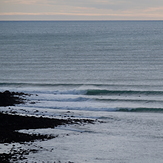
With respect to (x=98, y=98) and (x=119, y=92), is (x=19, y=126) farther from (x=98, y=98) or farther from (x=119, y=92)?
(x=119, y=92)

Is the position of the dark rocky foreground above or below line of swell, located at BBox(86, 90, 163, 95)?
below

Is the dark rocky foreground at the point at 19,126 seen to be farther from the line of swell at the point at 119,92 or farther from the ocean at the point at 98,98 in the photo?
the line of swell at the point at 119,92

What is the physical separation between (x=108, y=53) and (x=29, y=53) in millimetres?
15830

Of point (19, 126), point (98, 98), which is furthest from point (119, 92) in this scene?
point (19, 126)

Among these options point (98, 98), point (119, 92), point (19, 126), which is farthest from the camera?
point (119, 92)

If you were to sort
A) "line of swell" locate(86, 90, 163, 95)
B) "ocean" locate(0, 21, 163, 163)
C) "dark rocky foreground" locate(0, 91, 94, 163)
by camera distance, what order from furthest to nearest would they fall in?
Result: "line of swell" locate(86, 90, 163, 95)
"ocean" locate(0, 21, 163, 163)
"dark rocky foreground" locate(0, 91, 94, 163)

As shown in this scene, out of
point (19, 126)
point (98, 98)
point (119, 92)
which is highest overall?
point (119, 92)

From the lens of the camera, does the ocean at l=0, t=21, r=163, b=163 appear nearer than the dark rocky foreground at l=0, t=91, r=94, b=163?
No

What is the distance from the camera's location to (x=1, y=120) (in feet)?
95.4

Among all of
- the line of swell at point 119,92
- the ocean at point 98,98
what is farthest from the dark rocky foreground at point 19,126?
the line of swell at point 119,92

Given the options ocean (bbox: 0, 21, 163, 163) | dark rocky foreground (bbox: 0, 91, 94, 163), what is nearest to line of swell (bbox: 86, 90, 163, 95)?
ocean (bbox: 0, 21, 163, 163)

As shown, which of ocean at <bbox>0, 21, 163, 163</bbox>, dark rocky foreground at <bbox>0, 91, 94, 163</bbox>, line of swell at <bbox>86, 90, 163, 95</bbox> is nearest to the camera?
dark rocky foreground at <bbox>0, 91, 94, 163</bbox>

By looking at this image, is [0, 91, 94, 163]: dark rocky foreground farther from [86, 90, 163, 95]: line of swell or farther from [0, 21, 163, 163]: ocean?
[86, 90, 163, 95]: line of swell

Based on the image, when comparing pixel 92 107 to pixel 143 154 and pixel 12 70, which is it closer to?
pixel 143 154
